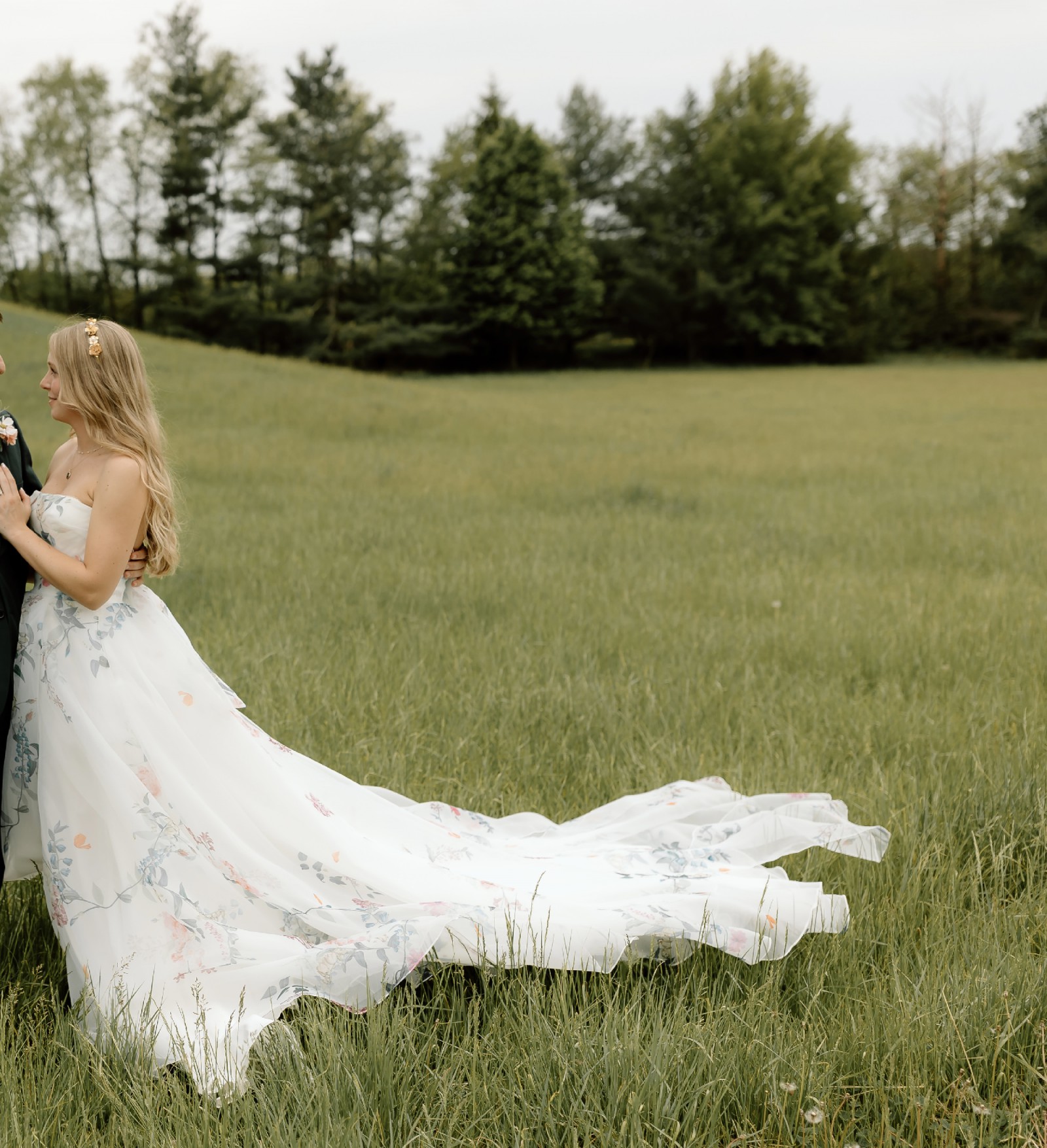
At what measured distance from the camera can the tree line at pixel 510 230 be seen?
147 feet

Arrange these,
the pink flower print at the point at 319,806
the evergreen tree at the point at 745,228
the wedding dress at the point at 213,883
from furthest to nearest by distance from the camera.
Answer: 1. the evergreen tree at the point at 745,228
2. the pink flower print at the point at 319,806
3. the wedding dress at the point at 213,883

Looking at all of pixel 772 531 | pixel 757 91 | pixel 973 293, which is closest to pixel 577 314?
pixel 757 91

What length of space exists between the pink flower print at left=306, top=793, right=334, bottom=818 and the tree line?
42113 mm

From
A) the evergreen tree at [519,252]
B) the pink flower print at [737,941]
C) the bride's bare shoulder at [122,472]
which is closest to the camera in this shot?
the bride's bare shoulder at [122,472]

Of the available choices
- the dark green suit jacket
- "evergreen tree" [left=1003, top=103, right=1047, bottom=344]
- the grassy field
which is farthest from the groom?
"evergreen tree" [left=1003, top=103, right=1047, bottom=344]

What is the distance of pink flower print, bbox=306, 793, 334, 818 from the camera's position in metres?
2.89

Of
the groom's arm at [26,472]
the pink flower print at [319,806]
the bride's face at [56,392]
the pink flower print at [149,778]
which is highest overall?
the bride's face at [56,392]

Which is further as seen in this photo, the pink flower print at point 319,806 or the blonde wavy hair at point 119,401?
the pink flower print at point 319,806

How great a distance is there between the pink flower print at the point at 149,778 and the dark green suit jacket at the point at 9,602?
0.39 metres

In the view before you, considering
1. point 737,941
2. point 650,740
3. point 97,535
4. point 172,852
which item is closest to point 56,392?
point 97,535

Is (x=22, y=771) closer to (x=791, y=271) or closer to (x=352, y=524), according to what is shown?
(x=352, y=524)

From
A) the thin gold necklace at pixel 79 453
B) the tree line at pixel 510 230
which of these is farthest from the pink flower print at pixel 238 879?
the tree line at pixel 510 230

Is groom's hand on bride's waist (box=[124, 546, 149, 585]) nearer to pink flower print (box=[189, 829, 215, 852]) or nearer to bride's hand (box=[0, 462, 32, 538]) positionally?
bride's hand (box=[0, 462, 32, 538])

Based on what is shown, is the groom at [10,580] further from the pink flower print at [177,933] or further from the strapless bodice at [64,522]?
the pink flower print at [177,933]
